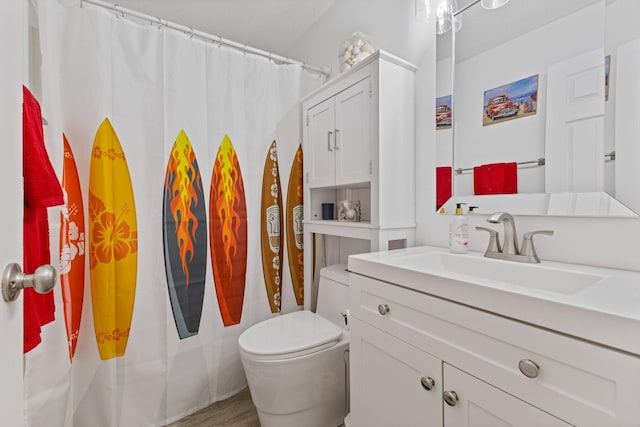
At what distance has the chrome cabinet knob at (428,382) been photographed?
83 cm

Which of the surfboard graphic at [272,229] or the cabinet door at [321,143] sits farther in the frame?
Result: the surfboard graphic at [272,229]

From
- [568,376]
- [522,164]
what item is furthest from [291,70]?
[568,376]

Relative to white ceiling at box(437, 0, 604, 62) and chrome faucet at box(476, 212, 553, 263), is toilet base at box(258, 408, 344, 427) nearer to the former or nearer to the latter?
chrome faucet at box(476, 212, 553, 263)

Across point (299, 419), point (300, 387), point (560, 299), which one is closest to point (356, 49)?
point (560, 299)

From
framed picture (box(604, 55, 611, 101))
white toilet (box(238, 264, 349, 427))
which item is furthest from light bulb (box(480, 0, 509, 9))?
white toilet (box(238, 264, 349, 427))

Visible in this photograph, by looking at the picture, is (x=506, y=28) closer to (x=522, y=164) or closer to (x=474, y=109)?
(x=474, y=109)

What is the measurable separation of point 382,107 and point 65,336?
1729mm

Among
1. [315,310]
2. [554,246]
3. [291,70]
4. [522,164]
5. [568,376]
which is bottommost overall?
[315,310]

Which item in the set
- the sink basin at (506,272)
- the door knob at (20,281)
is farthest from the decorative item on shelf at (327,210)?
the door knob at (20,281)

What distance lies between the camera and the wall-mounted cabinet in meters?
1.37

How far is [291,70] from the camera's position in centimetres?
196

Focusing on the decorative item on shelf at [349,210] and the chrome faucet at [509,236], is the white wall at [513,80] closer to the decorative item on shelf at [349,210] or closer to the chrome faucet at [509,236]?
the chrome faucet at [509,236]

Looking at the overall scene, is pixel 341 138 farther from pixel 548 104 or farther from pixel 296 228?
pixel 548 104

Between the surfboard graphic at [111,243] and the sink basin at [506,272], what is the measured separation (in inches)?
51.7
